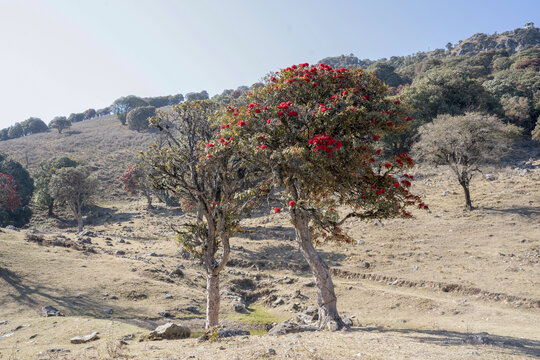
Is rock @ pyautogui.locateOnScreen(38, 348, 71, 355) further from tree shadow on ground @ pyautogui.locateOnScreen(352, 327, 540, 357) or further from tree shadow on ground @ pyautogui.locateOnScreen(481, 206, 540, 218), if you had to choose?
tree shadow on ground @ pyautogui.locateOnScreen(481, 206, 540, 218)

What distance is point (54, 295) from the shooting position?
17094 mm

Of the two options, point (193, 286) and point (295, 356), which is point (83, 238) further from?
point (295, 356)

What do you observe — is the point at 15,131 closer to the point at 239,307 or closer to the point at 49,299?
the point at 49,299

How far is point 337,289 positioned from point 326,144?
1345cm

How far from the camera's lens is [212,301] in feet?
42.6

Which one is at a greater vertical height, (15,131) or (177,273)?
(15,131)

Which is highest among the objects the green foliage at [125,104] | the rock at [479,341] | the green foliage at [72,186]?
the green foliage at [125,104]

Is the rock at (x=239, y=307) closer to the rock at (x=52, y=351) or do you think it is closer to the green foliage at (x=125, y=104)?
the rock at (x=52, y=351)

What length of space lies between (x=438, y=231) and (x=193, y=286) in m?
19.4

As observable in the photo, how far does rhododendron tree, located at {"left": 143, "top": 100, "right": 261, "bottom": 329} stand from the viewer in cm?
1293

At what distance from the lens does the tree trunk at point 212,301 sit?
12.9 metres

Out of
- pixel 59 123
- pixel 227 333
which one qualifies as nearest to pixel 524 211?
pixel 227 333

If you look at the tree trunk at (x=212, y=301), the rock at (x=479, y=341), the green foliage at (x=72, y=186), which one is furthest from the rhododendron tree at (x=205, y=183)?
the green foliage at (x=72, y=186)

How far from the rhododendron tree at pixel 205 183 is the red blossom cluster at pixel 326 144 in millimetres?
3823
